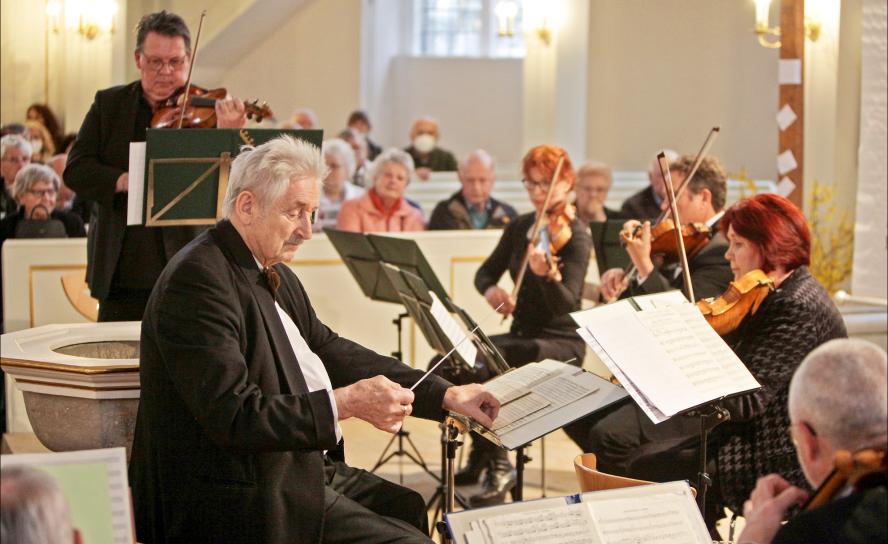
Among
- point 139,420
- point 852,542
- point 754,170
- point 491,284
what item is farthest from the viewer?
point 754,170

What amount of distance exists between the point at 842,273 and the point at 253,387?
5.59 metres

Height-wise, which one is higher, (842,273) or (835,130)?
(835,130)

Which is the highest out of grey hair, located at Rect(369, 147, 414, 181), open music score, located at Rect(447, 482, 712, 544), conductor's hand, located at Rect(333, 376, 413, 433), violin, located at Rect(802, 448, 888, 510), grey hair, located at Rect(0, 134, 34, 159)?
grey hair, located at Rect(0, 134, 34, 159)

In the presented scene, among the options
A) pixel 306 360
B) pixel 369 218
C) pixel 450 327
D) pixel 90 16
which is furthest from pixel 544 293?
pixel 90 16

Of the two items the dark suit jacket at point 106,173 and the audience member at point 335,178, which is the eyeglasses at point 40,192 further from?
the dark suit jacket at point 106,173

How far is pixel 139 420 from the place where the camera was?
262 cm

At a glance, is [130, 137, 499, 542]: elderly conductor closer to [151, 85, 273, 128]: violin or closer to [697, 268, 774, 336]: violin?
[697, 268, 774, 336]: violin

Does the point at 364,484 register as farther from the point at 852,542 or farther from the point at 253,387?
the point at 852,542

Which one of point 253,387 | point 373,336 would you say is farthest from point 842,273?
point 253,387

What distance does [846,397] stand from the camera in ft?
5.90

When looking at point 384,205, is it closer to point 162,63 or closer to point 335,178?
point 335,178

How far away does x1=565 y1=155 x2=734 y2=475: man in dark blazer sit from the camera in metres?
3.76

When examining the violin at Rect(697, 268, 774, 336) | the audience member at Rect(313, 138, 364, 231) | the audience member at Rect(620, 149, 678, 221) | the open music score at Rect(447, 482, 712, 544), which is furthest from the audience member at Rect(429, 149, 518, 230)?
the open music score at Rect(447, 482, 712, 544)

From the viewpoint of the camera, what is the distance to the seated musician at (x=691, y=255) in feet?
13.3
